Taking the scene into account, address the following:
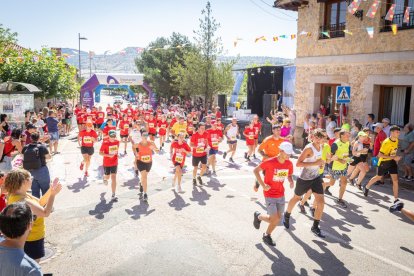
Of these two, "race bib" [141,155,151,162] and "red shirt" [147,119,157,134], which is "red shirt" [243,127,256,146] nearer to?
"red shirt" [147,119,157,134]

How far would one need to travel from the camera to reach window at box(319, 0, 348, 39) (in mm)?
14562

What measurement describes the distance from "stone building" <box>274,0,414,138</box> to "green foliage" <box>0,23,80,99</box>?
13658mm

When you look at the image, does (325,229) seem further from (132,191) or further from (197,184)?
(132,191)

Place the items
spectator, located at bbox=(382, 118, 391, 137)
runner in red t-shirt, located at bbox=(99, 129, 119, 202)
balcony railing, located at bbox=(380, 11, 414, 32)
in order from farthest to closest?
balcony railing, located at bbox=(380, 11, 414, 32) → spectator, located at bbox=(382, 118, 391, 137) → runner in red t-shirt, located at bbox=(99, 129, 119, 202)

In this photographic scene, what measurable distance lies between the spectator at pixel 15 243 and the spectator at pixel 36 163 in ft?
13.5

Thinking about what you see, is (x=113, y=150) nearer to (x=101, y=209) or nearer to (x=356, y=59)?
(x=101, y=209)

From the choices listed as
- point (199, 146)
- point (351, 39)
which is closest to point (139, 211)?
point (199, 146)

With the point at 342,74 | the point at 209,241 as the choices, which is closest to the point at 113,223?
the point at 209,241

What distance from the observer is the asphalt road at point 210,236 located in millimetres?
5348

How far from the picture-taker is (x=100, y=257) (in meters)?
5.61

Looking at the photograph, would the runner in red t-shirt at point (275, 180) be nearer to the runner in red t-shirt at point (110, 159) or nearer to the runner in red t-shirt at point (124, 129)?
the runner in red t-shirt at point (110, 159)

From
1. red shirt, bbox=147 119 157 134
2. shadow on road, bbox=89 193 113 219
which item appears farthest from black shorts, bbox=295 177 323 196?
red shirt, bbox=147 119 157 134

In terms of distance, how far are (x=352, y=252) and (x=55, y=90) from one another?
66.4 ft

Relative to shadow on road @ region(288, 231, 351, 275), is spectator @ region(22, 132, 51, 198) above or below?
above
